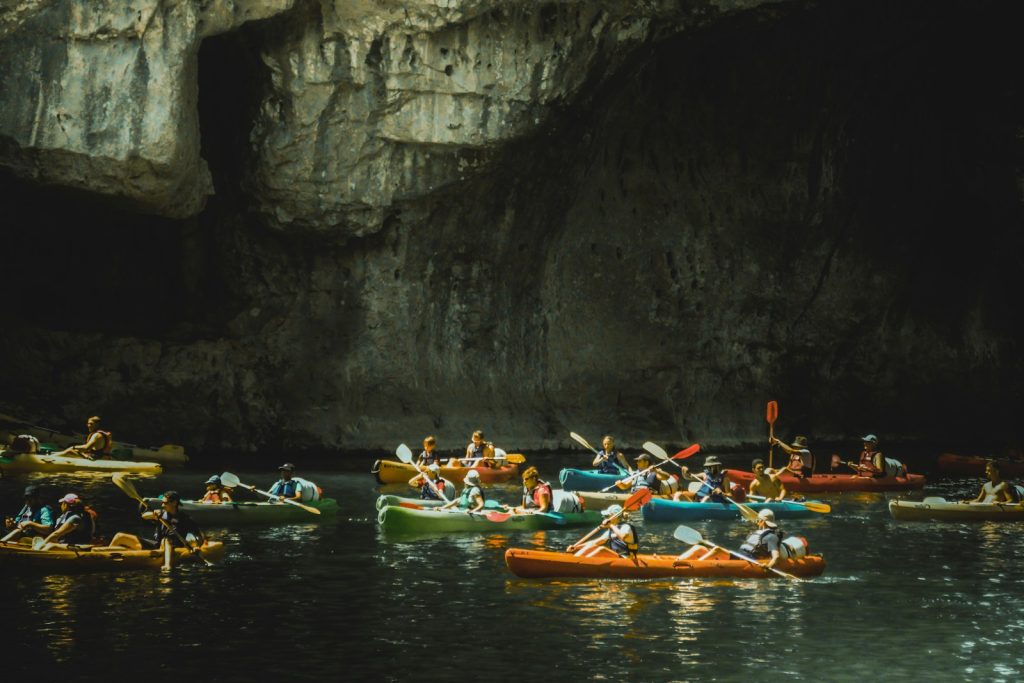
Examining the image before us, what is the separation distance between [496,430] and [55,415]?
9.88 meters

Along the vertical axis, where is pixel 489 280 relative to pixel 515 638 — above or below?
above

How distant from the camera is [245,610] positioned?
49.6 ft

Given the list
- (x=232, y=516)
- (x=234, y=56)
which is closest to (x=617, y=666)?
(x=232, y=516)

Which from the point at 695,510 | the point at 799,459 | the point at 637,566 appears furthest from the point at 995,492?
the point at 637,566

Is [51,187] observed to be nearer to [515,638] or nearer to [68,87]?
[68,87]

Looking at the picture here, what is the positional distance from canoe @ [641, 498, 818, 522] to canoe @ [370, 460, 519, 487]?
4.68 m

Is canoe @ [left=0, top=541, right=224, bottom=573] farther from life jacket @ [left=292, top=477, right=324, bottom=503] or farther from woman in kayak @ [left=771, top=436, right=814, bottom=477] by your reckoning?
woman in kayak @ [left=771, top=436, right=814, bottom=477]

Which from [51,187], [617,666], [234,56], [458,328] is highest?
[234,56]

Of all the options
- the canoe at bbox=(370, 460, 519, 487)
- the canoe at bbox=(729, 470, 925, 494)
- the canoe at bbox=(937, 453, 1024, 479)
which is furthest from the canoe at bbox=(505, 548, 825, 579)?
the canoe at bbox=(937, 453, 1024, 479)

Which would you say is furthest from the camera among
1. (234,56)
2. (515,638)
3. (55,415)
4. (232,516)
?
(55,415)

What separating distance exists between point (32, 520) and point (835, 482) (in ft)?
51.2

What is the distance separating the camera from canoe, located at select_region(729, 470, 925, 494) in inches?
1065

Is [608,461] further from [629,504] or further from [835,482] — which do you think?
[629,504]

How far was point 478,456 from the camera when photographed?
95.6ft
